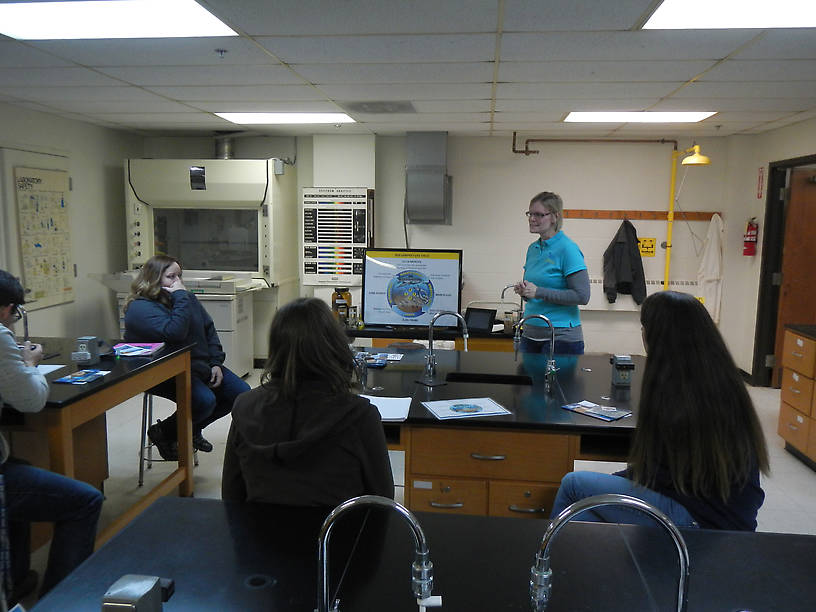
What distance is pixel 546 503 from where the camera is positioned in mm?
2246

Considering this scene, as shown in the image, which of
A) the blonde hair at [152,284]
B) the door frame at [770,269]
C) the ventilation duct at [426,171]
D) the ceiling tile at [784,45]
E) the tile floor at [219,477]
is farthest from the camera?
the ventilation duct at [426,171]

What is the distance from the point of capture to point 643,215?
5.69 metres

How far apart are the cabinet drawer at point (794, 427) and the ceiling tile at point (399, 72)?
2.73 metres

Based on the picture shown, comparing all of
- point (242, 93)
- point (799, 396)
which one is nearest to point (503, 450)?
point (799, 396)

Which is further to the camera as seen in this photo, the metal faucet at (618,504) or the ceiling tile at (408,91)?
the ceiling tile at (408,91)

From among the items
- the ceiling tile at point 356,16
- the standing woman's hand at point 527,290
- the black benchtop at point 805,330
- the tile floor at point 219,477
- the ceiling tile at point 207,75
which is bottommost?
the tile floor at point 219,477

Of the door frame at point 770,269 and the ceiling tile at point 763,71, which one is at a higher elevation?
the ceiling tile at point 763,71

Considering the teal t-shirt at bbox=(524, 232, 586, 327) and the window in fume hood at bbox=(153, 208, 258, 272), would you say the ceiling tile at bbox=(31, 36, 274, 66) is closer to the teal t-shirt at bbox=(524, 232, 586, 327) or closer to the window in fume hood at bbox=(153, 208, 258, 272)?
the teal t-shirt at bbox=(524, 232, 586, 327)

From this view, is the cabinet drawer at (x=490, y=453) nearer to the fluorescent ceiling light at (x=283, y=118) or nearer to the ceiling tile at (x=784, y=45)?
the ceiling tile at (x=784, y=45)

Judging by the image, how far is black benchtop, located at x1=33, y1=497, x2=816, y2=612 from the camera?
106 centimetres

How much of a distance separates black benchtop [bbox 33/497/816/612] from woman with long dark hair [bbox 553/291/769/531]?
0.26m

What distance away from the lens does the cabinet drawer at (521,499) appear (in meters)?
2.24

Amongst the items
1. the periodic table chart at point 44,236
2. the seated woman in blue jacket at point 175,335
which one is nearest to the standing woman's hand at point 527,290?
the seated woman in blue jacket at point 175,335

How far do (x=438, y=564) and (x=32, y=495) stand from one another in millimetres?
1528
